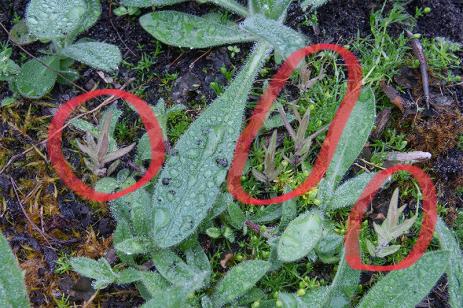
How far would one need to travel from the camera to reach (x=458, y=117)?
2549mm

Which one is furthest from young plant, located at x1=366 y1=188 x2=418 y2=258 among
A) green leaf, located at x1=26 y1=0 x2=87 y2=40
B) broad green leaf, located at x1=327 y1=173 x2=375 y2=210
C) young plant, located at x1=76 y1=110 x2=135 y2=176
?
green leaf, located at x1=26 y1=0 x2=87 y2=40

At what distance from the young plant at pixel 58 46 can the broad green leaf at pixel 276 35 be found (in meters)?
0.56

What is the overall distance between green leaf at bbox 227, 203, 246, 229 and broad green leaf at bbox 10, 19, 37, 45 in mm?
1082

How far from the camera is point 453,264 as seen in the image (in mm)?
2213

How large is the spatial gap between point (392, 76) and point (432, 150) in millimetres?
365

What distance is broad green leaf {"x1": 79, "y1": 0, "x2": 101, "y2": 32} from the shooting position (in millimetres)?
2549

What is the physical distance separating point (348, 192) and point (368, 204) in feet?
0.38

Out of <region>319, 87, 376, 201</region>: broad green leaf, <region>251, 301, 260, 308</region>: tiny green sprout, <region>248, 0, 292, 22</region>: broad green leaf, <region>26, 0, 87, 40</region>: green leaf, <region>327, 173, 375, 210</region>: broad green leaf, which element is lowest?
<region>251, 301, 260, 308</region>: tiny green sprout

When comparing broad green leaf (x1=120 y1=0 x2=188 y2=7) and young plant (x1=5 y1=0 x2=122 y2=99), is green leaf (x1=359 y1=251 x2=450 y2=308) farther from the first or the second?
broad green leaf (x1=120 y1=0 x2=188 y2=7)

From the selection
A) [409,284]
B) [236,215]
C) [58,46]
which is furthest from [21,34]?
[409,284]

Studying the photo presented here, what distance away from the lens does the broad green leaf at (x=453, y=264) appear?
2.16 m

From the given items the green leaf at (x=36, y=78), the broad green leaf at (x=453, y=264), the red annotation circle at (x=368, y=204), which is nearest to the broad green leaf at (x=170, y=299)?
the red annotation circle at (x=368, y=204)

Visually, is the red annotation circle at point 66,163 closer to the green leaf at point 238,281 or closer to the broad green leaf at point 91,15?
the broad green leaf at point 91,15

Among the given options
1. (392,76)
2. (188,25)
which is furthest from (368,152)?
(188,25)
